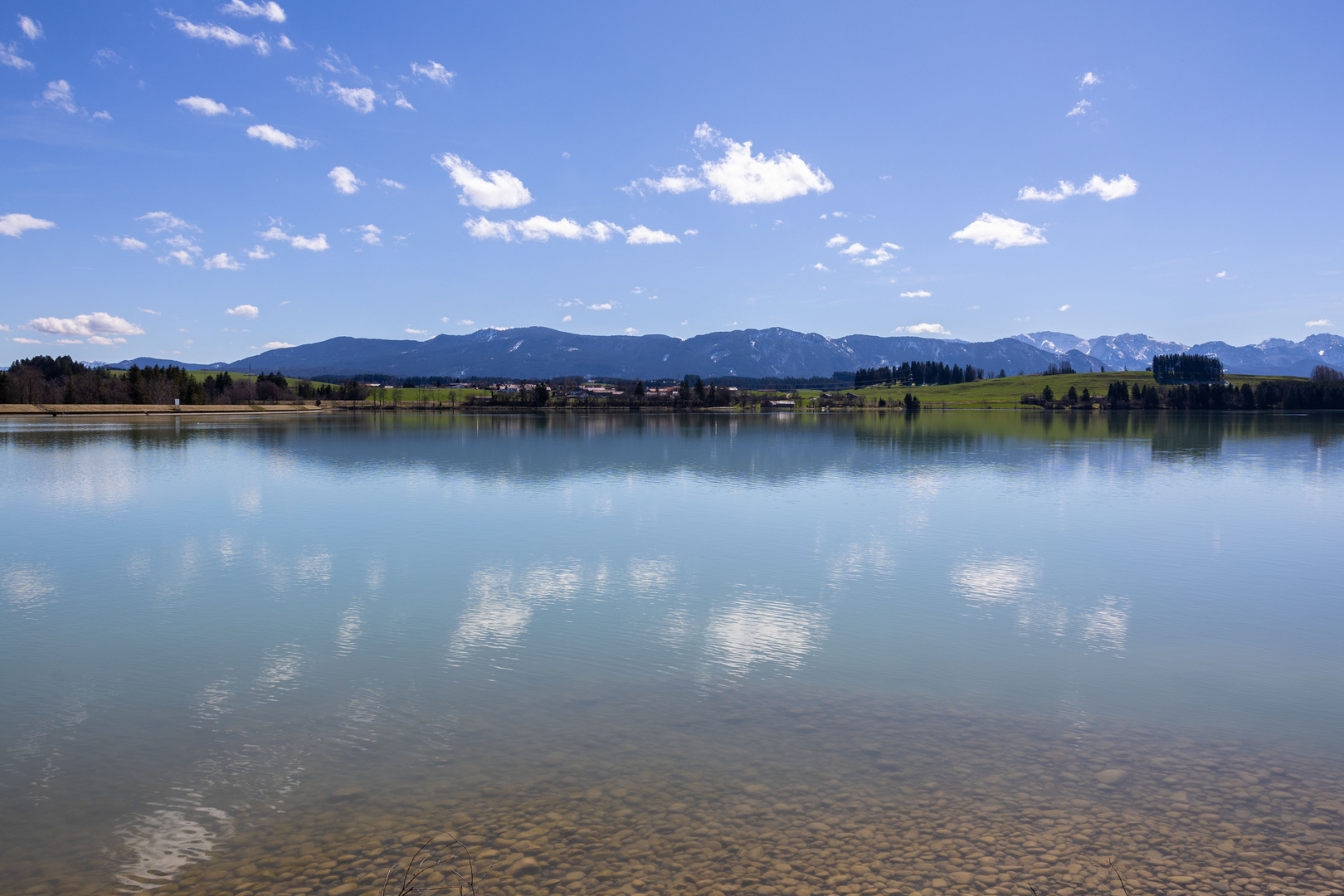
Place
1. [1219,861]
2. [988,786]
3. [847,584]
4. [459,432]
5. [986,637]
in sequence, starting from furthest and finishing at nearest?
1. [459,432]
2. [847,584]
3. [986,637]
4. [988,786]
5. [1219,861]

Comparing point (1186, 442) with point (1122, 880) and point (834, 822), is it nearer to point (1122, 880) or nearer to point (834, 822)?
point (1122, 880)

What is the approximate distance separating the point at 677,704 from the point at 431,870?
4.76 m

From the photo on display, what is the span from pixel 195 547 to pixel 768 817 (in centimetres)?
2225

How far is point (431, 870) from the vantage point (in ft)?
24.1

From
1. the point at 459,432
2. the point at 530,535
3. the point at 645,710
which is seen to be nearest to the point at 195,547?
the point at 530,535

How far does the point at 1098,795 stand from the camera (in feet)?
29.0

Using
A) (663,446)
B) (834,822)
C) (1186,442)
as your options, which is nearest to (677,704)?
(834,822)

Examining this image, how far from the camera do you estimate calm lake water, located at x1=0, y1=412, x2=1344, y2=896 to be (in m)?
7.72

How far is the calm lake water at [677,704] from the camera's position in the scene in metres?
7.72

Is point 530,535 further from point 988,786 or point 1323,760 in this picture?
point 1323,760

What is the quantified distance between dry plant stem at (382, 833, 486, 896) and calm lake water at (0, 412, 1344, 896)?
17 centimetres

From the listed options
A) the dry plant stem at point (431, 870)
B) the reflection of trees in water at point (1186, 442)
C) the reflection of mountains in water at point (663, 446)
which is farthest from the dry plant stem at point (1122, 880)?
the reflection of trees in water at point (1186, 442)

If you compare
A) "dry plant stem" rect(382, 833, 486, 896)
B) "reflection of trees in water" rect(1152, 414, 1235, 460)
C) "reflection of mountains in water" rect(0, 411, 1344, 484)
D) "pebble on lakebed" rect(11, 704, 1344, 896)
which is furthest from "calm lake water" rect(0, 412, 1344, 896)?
"reflection of trees in water" rect(1152, 414, 1235, 460)

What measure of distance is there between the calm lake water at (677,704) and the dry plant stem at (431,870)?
17cm
